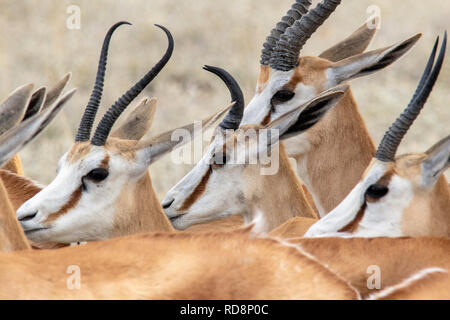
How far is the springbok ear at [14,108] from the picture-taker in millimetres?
3895

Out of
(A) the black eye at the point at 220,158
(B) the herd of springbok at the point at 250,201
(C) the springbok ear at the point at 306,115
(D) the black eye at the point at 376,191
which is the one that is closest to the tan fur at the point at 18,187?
(B) the herd of springbok at the point at 250,201

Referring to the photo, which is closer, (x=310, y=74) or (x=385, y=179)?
(x=385, y=179)

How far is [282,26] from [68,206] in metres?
1.62

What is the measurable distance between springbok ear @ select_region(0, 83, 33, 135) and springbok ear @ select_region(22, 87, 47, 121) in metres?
0.12

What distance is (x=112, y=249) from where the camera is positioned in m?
2.84

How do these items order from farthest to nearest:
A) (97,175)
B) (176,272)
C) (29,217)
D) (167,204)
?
1. (167,204)
2. (97,175)
3. (29,217)
4. (176,272)

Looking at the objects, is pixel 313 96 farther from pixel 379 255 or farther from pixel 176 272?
pixel 176 272

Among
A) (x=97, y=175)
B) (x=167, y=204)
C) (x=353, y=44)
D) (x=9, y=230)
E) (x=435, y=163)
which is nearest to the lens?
(x=9, y=230)

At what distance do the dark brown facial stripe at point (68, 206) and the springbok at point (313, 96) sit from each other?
994 millimetres

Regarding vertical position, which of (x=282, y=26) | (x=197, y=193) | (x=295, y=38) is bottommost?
(x=197, y=193)

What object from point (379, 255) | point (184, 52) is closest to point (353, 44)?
point (379, 255)

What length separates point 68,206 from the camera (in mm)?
3955

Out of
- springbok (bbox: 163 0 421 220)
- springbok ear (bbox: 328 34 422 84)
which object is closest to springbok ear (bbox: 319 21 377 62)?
springbok (bbox: 163 0 421 220)
